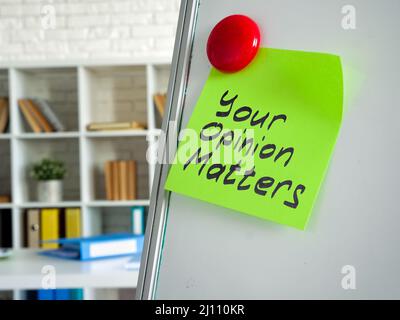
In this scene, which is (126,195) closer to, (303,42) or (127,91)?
(127,91)

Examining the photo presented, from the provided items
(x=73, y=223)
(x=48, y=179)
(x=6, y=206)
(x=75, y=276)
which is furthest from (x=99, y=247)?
(x=6, y=206)

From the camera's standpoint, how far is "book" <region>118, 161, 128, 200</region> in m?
3.48

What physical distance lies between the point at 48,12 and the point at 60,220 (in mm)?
1573

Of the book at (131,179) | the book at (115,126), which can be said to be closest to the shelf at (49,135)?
the book at (115,126)

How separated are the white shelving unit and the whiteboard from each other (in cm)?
307

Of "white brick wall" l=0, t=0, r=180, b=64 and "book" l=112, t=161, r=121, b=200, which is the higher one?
"white brick wall" l=0, t=0, r=180, b=64

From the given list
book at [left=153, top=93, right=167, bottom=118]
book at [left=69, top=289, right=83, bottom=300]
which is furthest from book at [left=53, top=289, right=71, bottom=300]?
book at [left=153, top=93, right=167, bottom=118]

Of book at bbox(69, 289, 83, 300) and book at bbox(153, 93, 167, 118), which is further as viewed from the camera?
book at bbox(153, 93, 167, 118)

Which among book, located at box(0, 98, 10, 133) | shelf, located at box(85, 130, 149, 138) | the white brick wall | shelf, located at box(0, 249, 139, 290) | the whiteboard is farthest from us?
the white brick wall

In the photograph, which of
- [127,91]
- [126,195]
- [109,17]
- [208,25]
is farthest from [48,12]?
[208,25]

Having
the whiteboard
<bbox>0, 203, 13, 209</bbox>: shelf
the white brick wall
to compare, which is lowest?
<bbox>0, 203, 13, 209</bbox>: shelf

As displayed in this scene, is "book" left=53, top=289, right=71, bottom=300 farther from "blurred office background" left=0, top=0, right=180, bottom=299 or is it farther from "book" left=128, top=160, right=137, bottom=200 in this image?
"book" left=128, top=160, right=137, bottom=200

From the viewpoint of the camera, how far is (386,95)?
0.34 metres

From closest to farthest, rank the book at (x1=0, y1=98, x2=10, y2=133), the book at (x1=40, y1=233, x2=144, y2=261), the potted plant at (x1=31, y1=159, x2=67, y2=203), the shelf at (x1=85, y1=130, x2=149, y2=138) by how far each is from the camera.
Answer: the book at (x1=40, y1=233, x2=144, y2=261) < the shelf at (x1=85, y1=130, x2=149, y2=138) < the potted plant at (x1=31, y1=159, x2=67, y2=203) < the book at (x1=0, y1=98, x2=10, y2=133)
